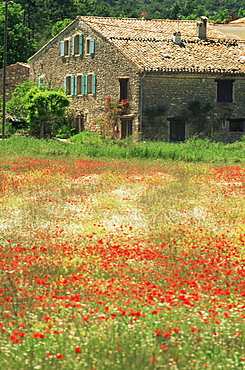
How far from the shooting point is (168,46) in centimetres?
4103

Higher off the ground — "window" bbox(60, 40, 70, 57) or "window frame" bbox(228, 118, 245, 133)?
"window" bbox(60, 40, 70, 57)

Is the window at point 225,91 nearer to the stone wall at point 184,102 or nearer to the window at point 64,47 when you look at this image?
the stone wall at point 184,102

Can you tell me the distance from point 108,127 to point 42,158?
13.0m

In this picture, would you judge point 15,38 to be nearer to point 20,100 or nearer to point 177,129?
point 20,100

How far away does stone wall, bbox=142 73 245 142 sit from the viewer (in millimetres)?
38000

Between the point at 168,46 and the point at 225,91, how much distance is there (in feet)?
17.0

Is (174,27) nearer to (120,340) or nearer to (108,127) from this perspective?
(108,127)

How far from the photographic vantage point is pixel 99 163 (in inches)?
1032

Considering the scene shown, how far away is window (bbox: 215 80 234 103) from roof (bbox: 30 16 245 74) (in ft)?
3.37

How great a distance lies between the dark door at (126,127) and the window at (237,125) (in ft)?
22.5

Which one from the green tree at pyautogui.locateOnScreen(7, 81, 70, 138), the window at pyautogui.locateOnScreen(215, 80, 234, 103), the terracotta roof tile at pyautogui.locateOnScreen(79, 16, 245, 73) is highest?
the terracotta roof tile at pyautogui.locateOnScreen(79, 16, 245, 73)

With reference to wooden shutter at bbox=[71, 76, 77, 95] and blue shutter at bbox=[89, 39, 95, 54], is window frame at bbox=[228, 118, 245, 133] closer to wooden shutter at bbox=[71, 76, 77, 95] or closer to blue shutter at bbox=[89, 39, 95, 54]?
blue shutter at bbox=[89, 39, 95, 54]

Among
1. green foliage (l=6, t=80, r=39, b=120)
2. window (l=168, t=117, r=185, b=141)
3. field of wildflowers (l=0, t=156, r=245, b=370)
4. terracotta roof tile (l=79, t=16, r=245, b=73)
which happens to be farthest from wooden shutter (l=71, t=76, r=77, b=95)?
field of wildflowers (l=0, t=156, r=245, b=370)

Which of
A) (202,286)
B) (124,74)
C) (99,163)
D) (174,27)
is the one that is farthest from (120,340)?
(174,27)
